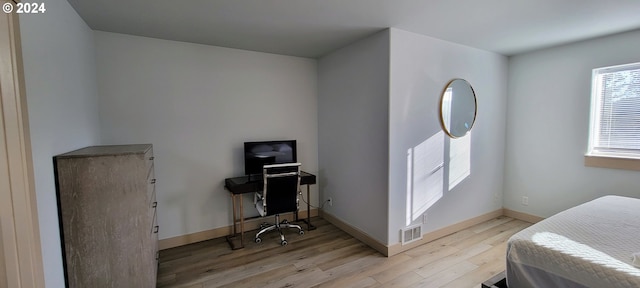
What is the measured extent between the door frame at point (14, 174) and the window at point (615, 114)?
4912 mm

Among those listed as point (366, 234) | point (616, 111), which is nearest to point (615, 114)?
point (616, 111)

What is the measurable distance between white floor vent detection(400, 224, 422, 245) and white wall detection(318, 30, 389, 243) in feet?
0.79

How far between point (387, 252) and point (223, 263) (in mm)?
1672

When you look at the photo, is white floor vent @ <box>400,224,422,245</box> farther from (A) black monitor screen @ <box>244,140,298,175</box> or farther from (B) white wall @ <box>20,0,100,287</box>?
(B) white wall @ <box>20,0,100,287</box>

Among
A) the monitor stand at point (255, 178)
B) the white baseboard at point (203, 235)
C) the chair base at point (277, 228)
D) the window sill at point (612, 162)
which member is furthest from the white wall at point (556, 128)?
the monitor stand at point (255, 178)

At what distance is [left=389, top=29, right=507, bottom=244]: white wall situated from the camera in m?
2.73

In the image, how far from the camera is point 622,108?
287 centimetres

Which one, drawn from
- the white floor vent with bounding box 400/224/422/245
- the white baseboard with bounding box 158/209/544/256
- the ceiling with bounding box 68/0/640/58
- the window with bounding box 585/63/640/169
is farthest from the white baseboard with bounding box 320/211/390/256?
the window with bounding box 585/63/640/169

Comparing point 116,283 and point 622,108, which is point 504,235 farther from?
point 116,283

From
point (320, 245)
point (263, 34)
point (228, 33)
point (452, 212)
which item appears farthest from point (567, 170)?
point (228, 33)

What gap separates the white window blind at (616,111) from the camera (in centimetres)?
279

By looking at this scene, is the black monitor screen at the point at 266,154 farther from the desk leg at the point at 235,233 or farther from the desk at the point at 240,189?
the desk leg at the point at 235,233

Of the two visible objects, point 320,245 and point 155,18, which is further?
point 320,245

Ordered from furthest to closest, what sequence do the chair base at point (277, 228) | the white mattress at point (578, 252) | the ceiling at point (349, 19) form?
the chair base at point (277, 228), the ceiling at point (349, 19), the white mattress at point (578, 252)
